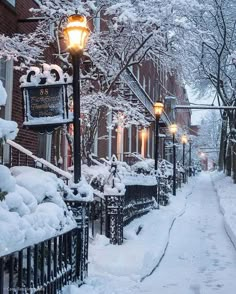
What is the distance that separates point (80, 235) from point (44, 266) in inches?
53.8

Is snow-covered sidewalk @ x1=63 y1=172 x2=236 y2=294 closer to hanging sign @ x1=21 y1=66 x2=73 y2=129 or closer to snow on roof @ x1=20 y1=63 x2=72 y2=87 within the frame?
hanging sign @ x1=21 y1=66 x2=73 y2=129

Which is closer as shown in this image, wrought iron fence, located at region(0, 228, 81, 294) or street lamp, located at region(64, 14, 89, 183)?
wrought iron fence, located at region(0, 228, 81, 294)

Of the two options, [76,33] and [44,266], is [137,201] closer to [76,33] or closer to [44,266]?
[76,33]

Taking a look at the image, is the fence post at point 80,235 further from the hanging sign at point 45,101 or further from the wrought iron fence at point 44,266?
the hanging sign at point 45,101

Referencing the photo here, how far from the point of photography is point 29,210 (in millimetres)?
5668

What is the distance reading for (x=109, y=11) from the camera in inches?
522

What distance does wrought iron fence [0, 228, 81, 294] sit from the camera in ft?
16.4

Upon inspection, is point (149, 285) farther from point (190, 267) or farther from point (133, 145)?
point (133, 145)

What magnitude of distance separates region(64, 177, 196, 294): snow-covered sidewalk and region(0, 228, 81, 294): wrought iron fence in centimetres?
30

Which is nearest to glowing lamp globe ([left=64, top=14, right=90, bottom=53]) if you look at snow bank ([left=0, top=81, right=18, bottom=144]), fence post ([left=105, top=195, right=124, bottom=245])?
snow bank ([left=0, top=81, right=18, bottom=144])

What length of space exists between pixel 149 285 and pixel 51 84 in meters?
3.43

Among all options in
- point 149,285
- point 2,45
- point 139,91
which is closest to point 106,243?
point 149,285

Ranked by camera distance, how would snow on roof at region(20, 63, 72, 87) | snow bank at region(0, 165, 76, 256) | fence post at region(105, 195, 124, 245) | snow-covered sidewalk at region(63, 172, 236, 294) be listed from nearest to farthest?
snow bank at region(0, 165, 76, 256), snow-covered sidewalk at region(63, 172, 236, 294), snow on roof at region(20, 63, 72, 87), fence post at region(105, 195, 124, 245)

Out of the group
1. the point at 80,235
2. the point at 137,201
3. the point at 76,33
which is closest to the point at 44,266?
the point at 80,235
